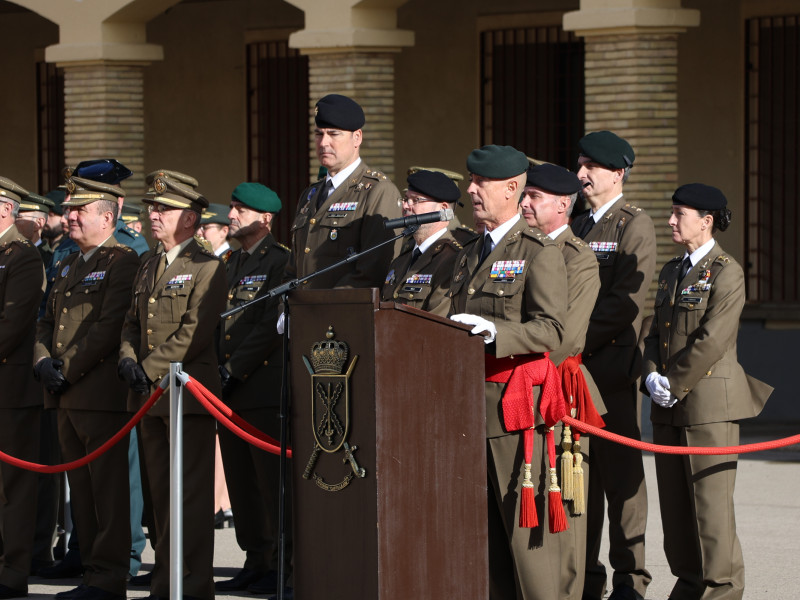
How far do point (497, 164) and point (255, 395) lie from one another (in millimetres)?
2217

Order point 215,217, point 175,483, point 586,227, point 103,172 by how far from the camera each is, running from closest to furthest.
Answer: point 175,483
point 586,227
point 103,172
point 215,217

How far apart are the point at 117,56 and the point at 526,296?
9.34 m

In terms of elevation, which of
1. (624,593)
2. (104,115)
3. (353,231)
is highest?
(104,115)

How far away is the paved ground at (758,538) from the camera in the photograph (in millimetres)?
7027

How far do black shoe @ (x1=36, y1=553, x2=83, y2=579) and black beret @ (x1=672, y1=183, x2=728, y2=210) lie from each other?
141 inches

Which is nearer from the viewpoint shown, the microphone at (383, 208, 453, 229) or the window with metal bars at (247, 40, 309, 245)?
the microphone at (383, 208, 453, 229)

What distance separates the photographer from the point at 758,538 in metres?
8.16

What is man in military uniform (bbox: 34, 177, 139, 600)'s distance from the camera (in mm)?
6871

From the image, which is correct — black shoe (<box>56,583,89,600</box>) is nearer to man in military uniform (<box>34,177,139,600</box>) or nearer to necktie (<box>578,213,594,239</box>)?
man in military uniform (<box>34,177,139,600</box>)

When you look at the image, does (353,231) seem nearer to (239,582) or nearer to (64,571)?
(239,582)

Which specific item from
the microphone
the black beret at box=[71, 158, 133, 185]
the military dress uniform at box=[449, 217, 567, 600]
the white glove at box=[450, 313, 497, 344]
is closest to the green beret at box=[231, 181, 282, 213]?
the black beret at box=[71, 158, 133, 185]

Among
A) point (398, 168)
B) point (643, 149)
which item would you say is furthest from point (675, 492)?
point (398, 168)

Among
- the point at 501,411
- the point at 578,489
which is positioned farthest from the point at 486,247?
the point at 578,489

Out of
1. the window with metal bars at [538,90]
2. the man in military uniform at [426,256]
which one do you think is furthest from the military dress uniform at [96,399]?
the window with metal bars at [538,90]
